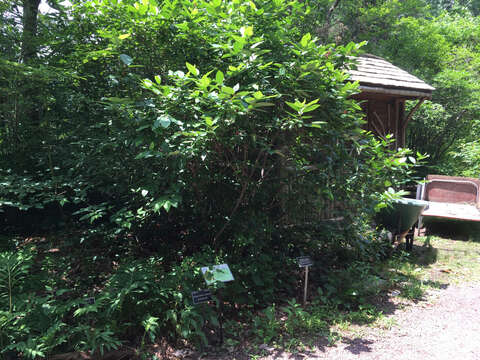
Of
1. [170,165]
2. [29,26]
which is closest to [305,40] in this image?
[170,165]

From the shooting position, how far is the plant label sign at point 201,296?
279 centimetres

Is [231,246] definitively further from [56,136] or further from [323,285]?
[56,136]

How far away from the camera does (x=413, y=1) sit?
15.5m

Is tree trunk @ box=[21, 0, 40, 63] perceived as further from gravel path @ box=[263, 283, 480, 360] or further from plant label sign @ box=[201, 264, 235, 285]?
gravel path @ box=[263, 283, 480, 360]

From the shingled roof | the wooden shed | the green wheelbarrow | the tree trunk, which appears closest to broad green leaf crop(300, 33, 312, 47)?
the wooden shed

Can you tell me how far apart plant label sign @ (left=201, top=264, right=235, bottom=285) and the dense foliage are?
18 cm

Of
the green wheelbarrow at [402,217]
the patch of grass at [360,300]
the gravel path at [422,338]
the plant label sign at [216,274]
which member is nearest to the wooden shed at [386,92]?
the green wheelbarrow at [402,217]

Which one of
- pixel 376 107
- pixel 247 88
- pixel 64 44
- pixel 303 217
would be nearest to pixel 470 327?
pixel 303 217

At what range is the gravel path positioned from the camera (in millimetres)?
2963

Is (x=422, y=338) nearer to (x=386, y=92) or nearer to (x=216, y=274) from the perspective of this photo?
(x=216, y=274)

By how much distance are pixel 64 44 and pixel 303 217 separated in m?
3.55

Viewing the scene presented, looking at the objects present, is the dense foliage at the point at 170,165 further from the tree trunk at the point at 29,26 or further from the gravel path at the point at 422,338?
the gravel path at the point at 422,338

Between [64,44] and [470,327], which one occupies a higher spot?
[64,44]

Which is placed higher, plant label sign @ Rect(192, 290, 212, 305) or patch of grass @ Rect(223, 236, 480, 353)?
plant label sign @ Rect(192, 290, 212, 305)
